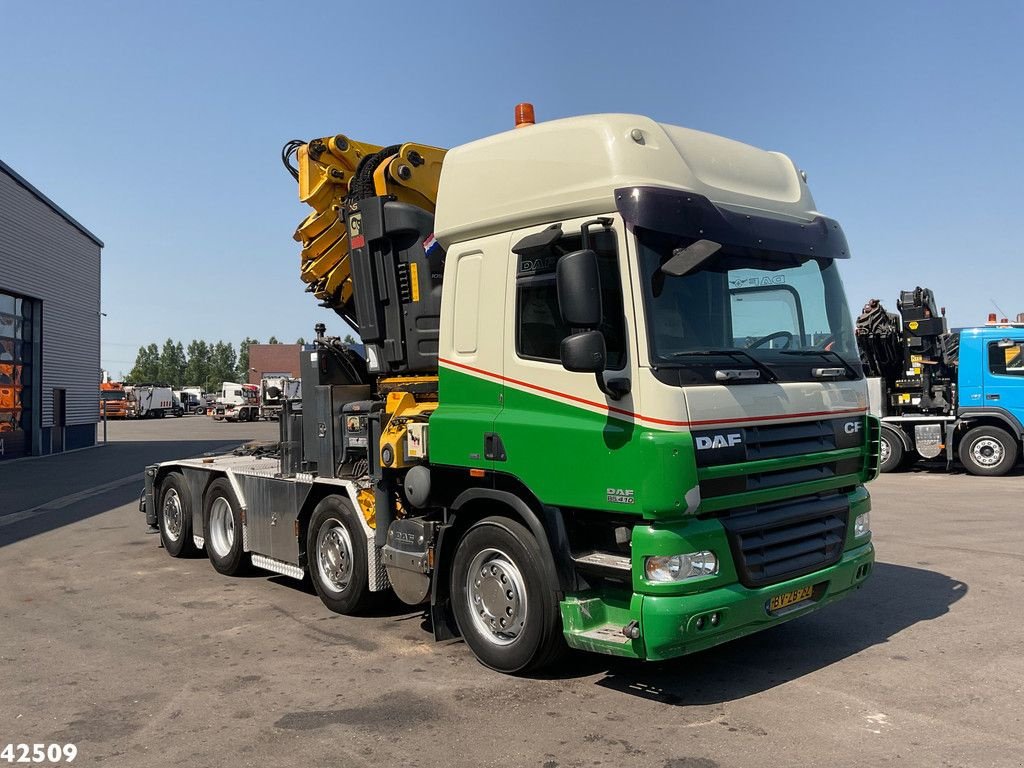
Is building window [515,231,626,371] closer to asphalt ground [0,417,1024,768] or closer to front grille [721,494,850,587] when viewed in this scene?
front grille [721,494,850,587]

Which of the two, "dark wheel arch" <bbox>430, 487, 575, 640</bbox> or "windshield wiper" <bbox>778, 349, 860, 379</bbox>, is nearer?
"dark wheel arch" <bbox>430, 487, 575, 640</bbox>

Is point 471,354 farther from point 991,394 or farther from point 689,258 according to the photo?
point 991,394

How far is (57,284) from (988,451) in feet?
96.0

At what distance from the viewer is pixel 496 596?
532cm

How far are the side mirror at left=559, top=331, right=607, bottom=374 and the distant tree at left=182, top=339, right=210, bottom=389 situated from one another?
128527 millimetres

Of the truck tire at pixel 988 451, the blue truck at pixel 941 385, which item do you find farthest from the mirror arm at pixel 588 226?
the truck tire at pixel 988 451

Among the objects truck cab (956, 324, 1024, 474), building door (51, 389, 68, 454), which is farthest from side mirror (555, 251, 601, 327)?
building door (51, 389, 68, 454)

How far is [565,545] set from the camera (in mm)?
4855

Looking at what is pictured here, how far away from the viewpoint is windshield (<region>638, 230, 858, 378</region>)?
471cm

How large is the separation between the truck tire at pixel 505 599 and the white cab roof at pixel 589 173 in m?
1.97

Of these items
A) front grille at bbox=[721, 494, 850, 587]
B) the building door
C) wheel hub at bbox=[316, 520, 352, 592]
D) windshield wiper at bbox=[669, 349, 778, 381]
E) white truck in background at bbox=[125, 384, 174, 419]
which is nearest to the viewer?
front grille at bbox=[721, 494, 850, 587]

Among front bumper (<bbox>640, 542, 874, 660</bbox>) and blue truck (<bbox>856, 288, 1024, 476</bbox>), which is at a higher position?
blue truck (<bbox>856, 288, 1024, 476</bbox>)

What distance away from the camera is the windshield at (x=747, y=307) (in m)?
4.71

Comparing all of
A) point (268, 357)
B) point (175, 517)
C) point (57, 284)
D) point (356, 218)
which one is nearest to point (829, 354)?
point (356, 218)
